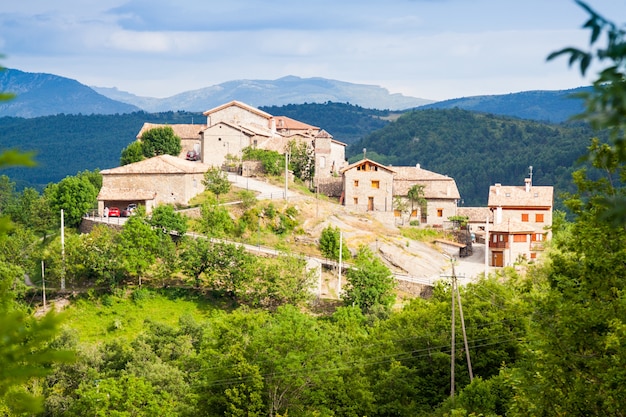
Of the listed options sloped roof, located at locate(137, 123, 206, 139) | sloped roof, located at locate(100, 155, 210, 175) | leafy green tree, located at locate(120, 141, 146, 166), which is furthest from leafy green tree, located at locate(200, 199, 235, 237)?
sloped roof, located at locate(137, 123, 206, 139)

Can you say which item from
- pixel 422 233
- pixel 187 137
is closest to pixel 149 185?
pixel 187 137

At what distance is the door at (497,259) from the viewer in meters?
53.7

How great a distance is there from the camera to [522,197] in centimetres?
6028

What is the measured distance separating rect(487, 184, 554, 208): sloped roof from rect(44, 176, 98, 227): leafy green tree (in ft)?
84.8

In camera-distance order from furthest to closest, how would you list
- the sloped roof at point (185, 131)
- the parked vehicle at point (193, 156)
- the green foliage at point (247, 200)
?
the sloped roof at point (185, 131), the parked vehicle at point (193, 156), the green foliage at point (247, 200)

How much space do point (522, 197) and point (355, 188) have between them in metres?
11.4

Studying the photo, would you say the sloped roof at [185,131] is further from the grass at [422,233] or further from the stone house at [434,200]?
the grass at [422,233]

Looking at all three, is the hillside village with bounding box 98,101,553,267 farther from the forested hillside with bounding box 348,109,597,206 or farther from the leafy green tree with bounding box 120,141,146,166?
the forested hillside with bounding box 348,109,597,206

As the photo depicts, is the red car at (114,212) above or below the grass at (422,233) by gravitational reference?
above

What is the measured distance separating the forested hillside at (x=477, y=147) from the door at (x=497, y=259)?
7894cm

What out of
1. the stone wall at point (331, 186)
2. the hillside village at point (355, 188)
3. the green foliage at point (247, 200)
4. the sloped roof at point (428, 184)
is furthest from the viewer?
the sloped roof at point (428, 184)

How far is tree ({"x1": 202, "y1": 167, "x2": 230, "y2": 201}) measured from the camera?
178 ft

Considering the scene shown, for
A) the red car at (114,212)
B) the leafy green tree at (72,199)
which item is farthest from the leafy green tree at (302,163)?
the leafy green tree at (72,199)

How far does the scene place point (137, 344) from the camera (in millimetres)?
38656
